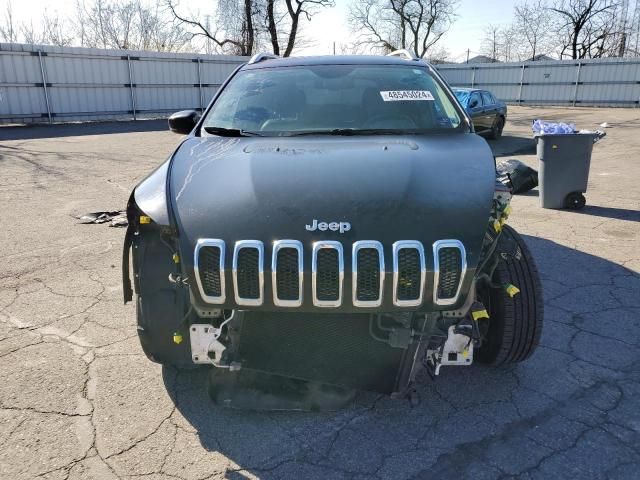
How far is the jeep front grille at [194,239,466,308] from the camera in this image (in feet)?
6.71

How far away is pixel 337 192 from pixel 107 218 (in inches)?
187

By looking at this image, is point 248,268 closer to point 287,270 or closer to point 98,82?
point 287,270

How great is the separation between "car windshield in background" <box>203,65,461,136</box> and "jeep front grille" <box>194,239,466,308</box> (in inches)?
50.1

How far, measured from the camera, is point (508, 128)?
17469 millimetres

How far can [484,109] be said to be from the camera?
44.8 ft

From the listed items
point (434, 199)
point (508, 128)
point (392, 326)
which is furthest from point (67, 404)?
point (508, 128)

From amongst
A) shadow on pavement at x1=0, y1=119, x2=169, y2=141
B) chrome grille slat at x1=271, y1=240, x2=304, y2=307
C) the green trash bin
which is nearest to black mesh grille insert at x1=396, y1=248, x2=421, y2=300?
chrome grille slat at x1=271, y1=240, x2=304, y2=307

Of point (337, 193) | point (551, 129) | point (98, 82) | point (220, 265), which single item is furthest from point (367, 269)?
point (98, 82)

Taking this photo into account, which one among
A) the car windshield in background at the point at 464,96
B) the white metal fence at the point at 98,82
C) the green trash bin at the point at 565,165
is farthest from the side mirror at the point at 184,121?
the white metal fence at the point at 98,82

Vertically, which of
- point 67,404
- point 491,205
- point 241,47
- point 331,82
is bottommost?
point 67,404

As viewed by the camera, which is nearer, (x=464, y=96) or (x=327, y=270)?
(x=327, y=270)

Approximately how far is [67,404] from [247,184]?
5.01 feet

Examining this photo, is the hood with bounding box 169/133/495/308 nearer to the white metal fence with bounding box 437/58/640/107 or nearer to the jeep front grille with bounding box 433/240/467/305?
the jeep front grille with bounding box 433/240/467/305

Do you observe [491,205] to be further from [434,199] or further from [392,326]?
[392,326]
